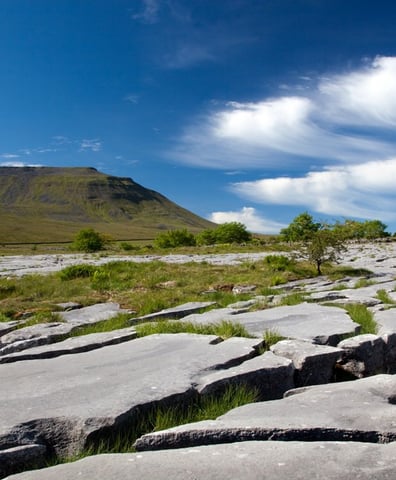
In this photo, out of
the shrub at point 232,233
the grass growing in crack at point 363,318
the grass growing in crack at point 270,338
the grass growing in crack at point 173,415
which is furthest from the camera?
the shrub at point 232,233

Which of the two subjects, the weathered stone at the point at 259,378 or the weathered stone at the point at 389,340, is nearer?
the weathered stone at the point at 259,378

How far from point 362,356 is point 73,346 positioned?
4.33 meters

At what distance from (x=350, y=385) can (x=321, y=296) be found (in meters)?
7.73

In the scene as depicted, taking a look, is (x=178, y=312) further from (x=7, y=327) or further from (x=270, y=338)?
(x=270, y=338)

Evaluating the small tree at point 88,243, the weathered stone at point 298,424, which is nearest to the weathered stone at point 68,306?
the weathered stone at point 298,424

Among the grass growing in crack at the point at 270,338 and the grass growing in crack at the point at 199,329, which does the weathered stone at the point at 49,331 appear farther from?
the grass growing in crack at the point at 270,338

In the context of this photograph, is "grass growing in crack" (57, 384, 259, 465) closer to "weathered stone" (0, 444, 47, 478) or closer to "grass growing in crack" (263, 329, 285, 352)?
"weathered stone" (0, 444, 47, 478)

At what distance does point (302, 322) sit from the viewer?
841 cm

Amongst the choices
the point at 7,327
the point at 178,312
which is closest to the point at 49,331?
the point at 7,327

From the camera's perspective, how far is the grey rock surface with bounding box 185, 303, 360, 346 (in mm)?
7315

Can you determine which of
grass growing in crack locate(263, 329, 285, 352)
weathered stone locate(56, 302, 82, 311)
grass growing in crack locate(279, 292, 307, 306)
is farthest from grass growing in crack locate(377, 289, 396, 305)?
weathered stone locate(56, 302, 82, 311)

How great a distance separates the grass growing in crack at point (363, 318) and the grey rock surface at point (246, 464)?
4.83 metres

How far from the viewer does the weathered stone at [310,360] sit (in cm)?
580

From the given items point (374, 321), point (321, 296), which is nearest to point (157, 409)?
point (374, 321)
